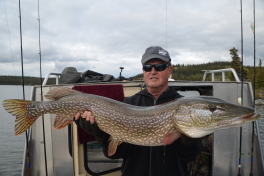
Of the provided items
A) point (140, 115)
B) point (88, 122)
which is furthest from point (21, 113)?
point (140, 115)

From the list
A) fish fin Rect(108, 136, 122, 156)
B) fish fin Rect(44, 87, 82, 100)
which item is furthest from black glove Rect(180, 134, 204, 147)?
fish fin Rect(44, 87, 82, 100)

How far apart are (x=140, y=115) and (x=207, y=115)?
2.27ft

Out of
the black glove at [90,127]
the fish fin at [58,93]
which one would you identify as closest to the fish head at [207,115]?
the black glove at [90,127]

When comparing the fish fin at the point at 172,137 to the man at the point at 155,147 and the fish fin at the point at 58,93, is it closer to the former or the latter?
the man at the point at 155,147

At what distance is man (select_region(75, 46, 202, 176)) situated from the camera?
216 centimetres

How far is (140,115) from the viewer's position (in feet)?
7.25

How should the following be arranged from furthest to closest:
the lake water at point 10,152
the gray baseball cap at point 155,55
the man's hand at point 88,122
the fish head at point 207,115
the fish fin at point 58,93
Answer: the lake water at point 10,152 → the gray baseball cap at point 155,55 → the fish fin at point 58,93 → the man's hand at point 88,122 → the fish head at point 207,115

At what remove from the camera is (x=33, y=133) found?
11.8 feet

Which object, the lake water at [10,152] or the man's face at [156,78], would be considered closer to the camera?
the man's face at [156,78]

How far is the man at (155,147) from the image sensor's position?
2.16 m

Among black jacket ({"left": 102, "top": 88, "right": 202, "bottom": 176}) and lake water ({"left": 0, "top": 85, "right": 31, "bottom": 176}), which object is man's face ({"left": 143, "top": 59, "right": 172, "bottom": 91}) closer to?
black jacket ({"left": 102, "top": 88, "right": 202, "bottom": 176})

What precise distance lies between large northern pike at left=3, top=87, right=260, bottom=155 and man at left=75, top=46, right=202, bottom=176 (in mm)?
105

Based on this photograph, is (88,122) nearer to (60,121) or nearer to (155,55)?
(60,121)

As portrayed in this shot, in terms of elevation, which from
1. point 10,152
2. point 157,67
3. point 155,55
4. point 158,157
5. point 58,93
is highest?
point 155,55
